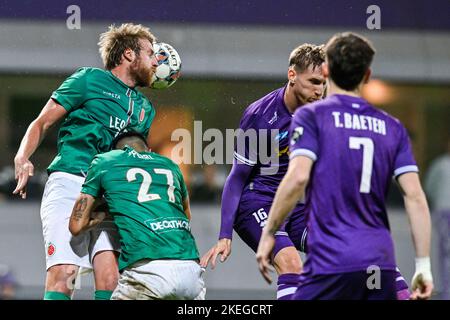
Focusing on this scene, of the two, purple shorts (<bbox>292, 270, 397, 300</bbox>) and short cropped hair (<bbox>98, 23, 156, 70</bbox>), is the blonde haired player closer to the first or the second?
short cropped hair (<bbox>98, 23, 156, 70</bbox>)

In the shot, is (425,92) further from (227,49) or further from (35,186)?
(35,186)

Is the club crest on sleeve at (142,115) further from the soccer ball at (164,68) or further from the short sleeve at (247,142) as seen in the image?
the short sleeve at (247,142)

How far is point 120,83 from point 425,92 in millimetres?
8952

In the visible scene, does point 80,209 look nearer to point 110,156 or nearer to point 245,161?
point 110,156

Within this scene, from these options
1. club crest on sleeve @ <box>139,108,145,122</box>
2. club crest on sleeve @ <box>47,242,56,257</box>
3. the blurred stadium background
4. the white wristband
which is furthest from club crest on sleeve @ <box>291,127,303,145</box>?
the blurred stadium background

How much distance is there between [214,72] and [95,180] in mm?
6919

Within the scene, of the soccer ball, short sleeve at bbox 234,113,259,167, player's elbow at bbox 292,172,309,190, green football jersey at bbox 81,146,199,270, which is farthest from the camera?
the soccer ball

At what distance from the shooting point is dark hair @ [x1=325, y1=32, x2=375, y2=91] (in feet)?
14.5

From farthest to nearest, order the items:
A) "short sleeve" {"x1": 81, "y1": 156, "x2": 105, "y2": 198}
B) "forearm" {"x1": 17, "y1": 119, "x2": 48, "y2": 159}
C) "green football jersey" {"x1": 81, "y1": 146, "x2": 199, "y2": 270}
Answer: "forearm" {"x1": 17, "y1": 119, "x2": 48, "y2": 159}, "short sleeve" {"x1": 81, "y1": 156, "x2": 105, "y2": 198}, "green football jersey" {"x1": 81, "y1": 146, "x2": 199, "y2": 270}

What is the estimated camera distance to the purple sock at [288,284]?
5.96 metres

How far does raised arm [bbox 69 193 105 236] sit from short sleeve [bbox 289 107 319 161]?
5.56 ft

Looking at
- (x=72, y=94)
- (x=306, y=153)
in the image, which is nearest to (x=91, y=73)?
(x=72, y=94)

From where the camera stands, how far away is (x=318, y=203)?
14.1ft
